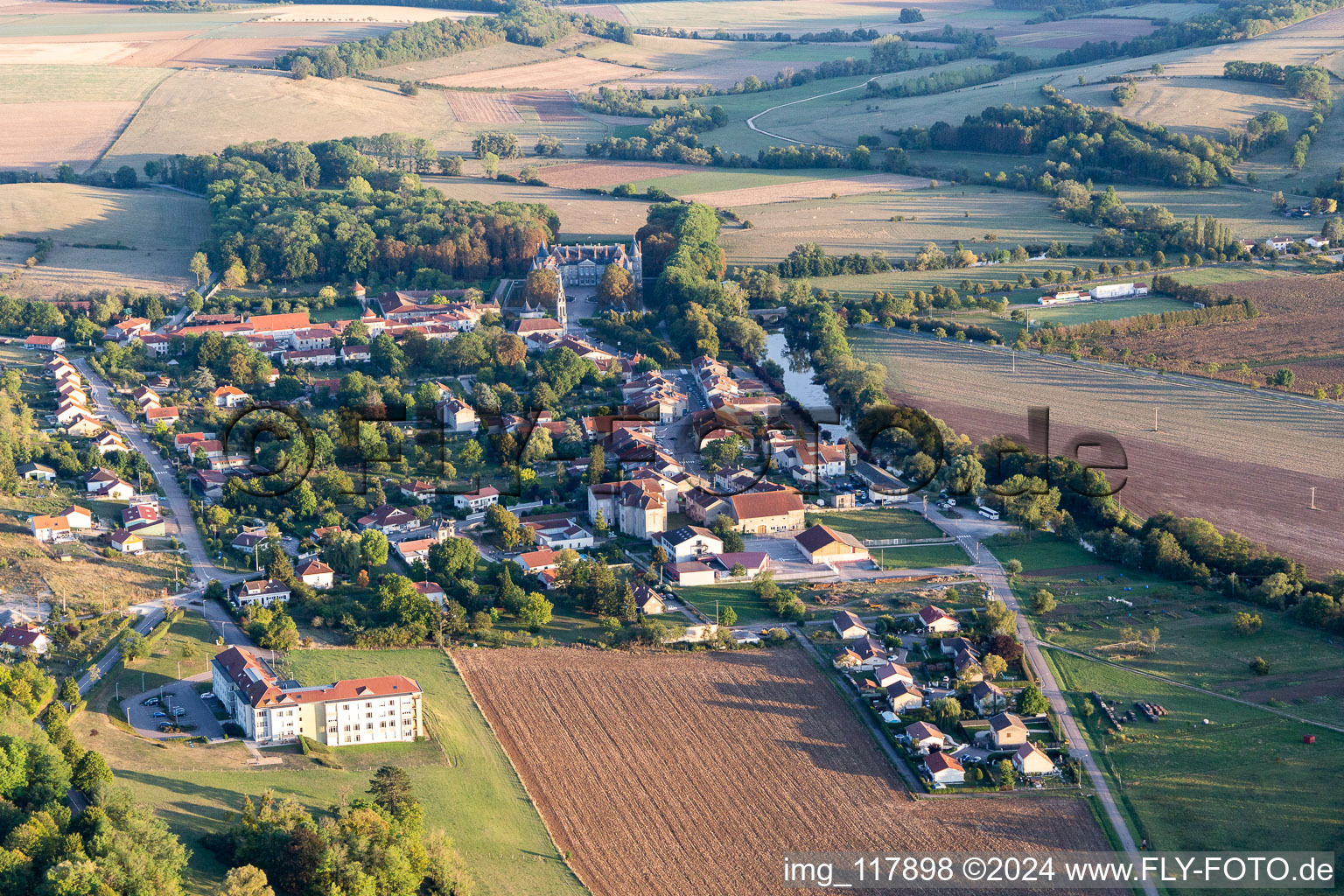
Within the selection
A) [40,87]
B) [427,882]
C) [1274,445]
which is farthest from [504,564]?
[40,87]

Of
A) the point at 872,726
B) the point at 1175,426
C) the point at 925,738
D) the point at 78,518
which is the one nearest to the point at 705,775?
the point at 872,726

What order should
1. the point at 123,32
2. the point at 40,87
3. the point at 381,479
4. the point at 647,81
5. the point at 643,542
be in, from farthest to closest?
1. the point at 123,32
2. the point at 647,81
3. the point at 40,87
4. the point at 381,479
5. the point at 643,542

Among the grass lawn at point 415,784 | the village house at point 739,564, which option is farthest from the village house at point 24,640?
the village house at point 739,564

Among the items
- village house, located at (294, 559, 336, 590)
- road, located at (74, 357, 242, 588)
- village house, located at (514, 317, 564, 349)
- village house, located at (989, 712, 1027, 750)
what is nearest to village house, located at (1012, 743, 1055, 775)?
village house, located at (989, 712, 1027, 750)

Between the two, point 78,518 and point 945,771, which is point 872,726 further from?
point 78,518

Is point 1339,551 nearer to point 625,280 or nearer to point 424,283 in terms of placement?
point 625,280

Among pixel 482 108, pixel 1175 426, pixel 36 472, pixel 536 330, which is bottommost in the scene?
pixel 1175 426

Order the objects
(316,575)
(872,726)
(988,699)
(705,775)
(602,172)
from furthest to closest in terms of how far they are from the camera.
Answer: (602,172), (316,575), (988,699), (872,726), (705,775)
